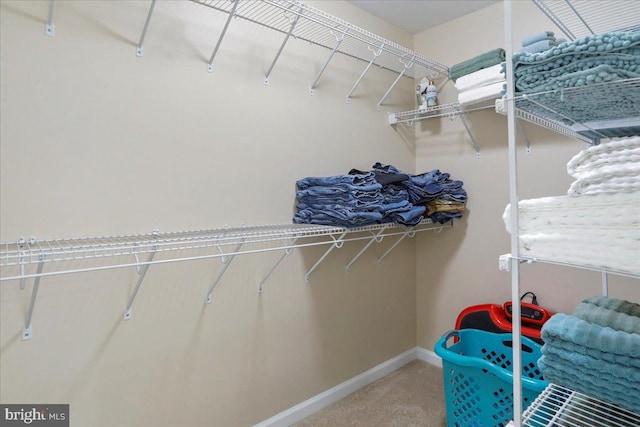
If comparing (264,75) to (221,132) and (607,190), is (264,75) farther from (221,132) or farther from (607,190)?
(607,190)

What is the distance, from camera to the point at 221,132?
1562 millimetres

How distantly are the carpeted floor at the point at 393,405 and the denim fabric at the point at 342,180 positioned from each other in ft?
3.79

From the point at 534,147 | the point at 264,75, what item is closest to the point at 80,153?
the point at 264,75

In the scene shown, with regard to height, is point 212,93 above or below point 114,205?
above

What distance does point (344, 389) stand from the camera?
2016mm

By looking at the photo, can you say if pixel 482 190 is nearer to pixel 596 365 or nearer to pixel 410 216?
pixel 410 216

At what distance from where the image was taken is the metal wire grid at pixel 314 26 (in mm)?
1486

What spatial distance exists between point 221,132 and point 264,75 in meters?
0.36

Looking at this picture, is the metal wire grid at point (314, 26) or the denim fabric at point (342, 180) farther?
the denim fabric at point (342, 180)

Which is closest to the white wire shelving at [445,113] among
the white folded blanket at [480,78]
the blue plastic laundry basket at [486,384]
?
the white folded blanket at [480,78]

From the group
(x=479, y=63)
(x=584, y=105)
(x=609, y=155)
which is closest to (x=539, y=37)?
(x=584, y=105)

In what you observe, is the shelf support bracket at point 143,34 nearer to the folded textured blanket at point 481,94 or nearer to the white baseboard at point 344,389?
the folded textured blanket at point 481,94

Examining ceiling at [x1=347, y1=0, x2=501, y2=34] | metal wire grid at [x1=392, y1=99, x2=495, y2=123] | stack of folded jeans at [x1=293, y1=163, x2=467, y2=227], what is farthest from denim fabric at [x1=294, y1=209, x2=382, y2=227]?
ceiling at [x1=347, y1=0, x2=501, y2=34]

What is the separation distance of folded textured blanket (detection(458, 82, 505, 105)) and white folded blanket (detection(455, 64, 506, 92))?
2 cm
